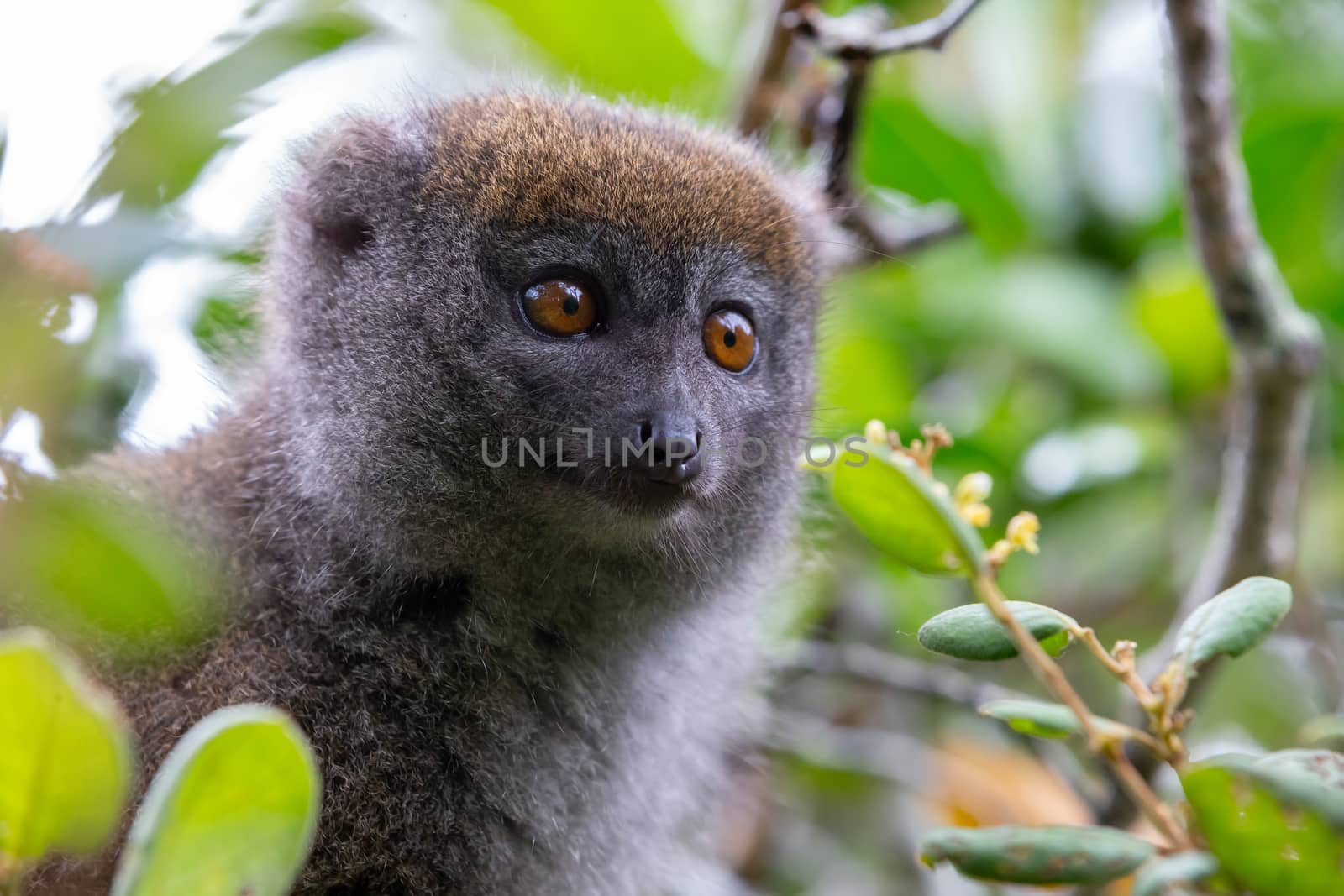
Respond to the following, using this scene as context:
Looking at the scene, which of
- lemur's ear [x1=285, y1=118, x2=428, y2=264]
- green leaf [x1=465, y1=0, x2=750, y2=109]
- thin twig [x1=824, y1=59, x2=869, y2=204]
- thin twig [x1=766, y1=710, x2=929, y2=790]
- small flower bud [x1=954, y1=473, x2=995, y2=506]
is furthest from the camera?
green leaf [x1=465, y1=0, x2=750, y2=109]

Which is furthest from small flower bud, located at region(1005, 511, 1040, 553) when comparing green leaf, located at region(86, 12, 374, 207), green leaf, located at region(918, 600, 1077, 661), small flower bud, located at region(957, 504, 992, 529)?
green leaf, located at region(86, 12, 374, 207)

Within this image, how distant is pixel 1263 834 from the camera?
1.53 meters

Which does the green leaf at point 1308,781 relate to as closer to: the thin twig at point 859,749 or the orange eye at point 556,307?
the orange eye at point 556,307

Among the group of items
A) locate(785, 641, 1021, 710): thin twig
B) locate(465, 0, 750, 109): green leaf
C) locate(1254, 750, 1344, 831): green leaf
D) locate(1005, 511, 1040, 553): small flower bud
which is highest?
locate(1254, 750, 1344, 831): green leaf

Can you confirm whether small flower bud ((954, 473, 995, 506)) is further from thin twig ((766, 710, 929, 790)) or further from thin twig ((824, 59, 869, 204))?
thin twig ((766, 710, 929, 790))

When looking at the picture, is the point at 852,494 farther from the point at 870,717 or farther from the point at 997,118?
the point at 997,118

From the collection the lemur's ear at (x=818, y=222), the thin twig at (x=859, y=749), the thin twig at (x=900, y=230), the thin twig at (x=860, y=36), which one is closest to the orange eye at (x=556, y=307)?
the lemur's ear at (x=818, y=222)

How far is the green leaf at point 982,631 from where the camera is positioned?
1.76m

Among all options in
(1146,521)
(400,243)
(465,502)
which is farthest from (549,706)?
(1146,521)

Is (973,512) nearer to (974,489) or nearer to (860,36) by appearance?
(974,489)

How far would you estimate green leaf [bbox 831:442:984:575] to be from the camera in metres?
1.58

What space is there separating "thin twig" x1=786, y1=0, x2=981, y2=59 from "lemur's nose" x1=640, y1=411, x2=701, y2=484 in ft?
3.83

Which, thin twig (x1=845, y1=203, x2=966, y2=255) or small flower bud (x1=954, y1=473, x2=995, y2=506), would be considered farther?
thin twig (x1=845, y1=203, x2=966, y2=255)

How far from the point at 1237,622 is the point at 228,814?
52.7 inches
